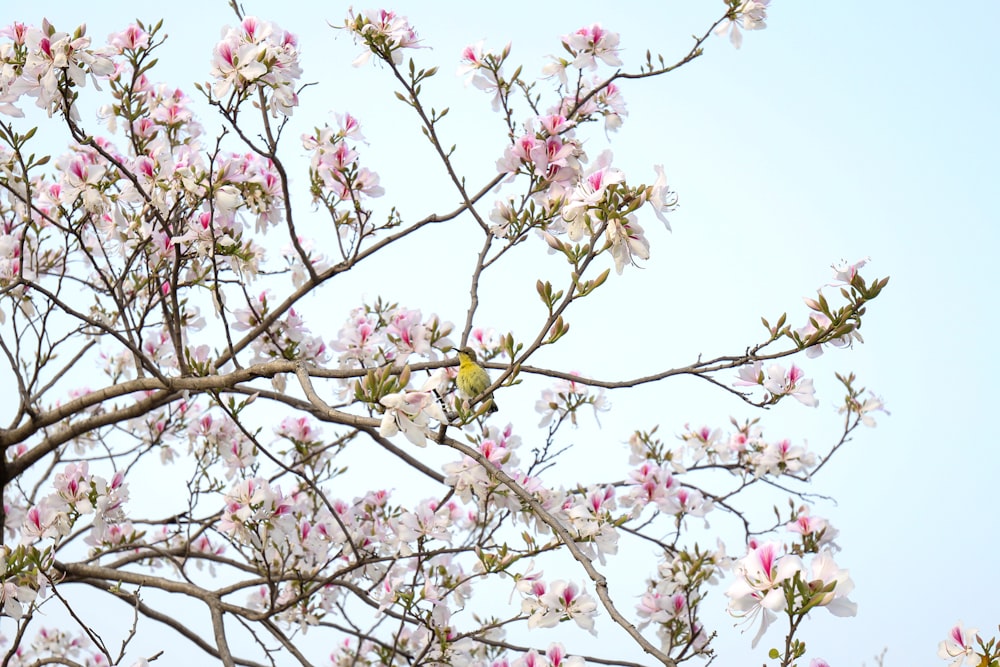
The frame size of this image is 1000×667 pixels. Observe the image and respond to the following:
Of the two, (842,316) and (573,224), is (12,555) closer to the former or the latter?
(573,224)

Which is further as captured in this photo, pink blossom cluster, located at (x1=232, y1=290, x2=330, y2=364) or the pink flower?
pink blossom cluster, located at (x1=232, y1=290, x2=330, y2=364)

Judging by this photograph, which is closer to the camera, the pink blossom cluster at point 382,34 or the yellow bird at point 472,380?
the yellow bird at point 472,380

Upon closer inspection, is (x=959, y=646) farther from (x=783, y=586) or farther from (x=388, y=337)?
(x=388, y=337)

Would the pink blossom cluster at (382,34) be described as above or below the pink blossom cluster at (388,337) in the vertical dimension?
above

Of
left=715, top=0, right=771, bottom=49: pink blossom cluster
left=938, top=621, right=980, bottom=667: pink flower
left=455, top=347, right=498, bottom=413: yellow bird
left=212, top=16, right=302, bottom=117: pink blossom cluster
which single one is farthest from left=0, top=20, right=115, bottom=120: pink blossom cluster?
left=938, top=621, right=980, bottom=667: pink flower

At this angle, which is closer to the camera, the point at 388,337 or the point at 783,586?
the point at 783,586

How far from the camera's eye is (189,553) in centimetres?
378

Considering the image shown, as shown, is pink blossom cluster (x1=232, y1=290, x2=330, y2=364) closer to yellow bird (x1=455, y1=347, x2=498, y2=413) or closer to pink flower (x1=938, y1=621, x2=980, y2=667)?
yellow bird (x1=455, y1=347, x2=498, y2=413)

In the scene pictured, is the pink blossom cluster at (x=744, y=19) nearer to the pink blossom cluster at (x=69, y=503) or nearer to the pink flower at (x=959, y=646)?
the pink flower at (x=959, y=646)

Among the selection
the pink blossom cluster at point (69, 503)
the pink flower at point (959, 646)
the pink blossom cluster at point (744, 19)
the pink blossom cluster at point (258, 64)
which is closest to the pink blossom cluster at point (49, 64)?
the pink blossom cluster at point (258, 64)

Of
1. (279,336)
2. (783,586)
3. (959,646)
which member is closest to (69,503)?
(279,336)

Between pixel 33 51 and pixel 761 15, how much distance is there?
2.24 metres

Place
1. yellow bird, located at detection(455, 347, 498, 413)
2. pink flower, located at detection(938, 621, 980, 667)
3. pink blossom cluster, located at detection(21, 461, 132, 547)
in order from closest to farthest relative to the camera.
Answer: pink flower, located at detection(938, 621, 980, 667), yellow bird, located at detection(455, 347, 498, 413), pink blossom cluster, located at detection(21, 461, 132, 547)

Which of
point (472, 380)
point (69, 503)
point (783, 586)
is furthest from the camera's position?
point (69, 503)
